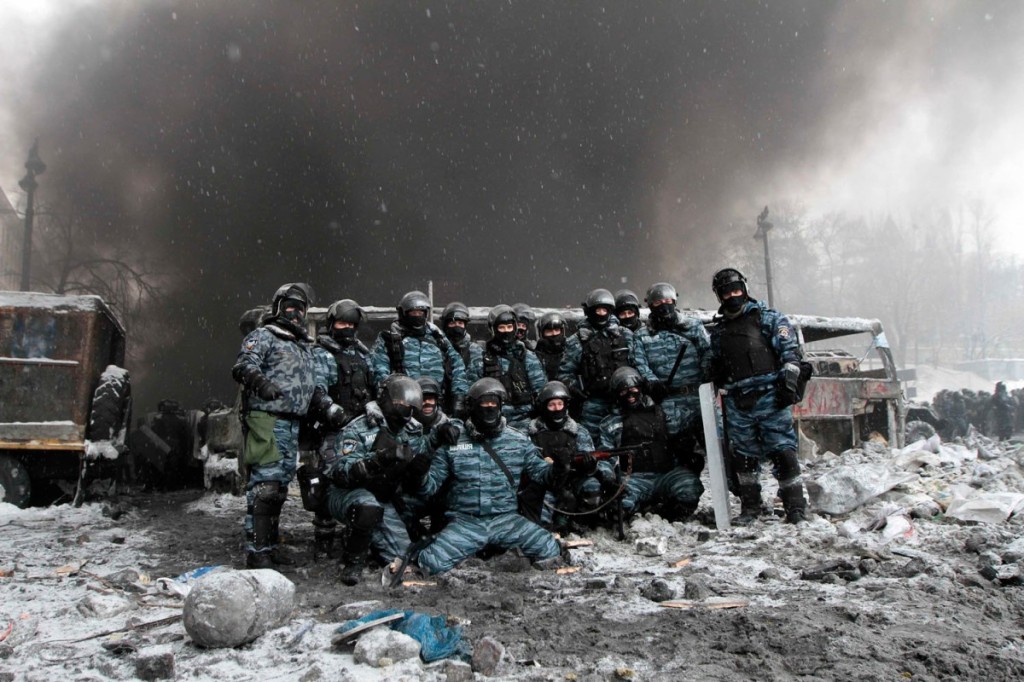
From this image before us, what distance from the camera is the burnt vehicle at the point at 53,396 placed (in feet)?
17.4

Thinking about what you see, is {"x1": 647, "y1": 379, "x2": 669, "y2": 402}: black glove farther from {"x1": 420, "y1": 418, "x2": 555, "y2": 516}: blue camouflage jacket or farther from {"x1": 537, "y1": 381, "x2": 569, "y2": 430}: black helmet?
{"x1": 420, "y1": 418, "x2": 555, "y2": 516}: blue camouflage jacket

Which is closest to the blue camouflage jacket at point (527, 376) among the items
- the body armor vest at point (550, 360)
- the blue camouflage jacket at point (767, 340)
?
the body armor vest at point (550, 360)

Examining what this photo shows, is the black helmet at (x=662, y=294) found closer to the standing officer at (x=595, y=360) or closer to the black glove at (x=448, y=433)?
the standing officer at (x=595, y=360)

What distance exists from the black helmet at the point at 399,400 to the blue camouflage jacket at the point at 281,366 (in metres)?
0.55

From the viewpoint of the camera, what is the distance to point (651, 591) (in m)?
3.07

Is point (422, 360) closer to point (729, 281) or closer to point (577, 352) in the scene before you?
point (577, 352)

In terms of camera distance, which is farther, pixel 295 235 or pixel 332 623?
pixel 295 235

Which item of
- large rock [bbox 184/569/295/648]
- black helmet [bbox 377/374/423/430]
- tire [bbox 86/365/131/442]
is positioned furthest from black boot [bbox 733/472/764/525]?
tire [bbox 86/365/131/442]

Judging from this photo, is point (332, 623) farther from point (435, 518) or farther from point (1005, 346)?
point (1005, 346)

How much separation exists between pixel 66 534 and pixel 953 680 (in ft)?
16.8

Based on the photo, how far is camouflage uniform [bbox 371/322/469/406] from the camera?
193 inches

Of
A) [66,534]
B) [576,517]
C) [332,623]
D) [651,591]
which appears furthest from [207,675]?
[66,534]

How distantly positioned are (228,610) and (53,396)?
12.9 ft

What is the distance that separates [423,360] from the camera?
4957mm
